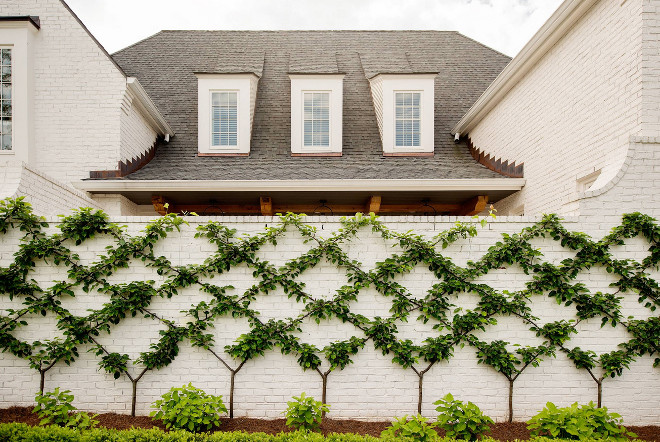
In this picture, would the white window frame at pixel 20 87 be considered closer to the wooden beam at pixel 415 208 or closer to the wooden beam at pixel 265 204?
the wooden beam at pixel 265 204

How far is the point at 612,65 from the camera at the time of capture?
5902 millimetres

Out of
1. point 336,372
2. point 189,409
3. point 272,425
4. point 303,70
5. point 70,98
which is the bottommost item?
point 272,425

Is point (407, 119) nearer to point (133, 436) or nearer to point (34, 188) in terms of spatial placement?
point (34, 188)

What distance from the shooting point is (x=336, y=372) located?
537cm

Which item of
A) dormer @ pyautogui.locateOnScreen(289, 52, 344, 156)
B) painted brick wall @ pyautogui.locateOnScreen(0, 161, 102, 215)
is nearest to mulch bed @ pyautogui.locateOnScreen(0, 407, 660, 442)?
painted brick wall @ pyautogui.locateOnScreen(0, 161, 102, 215)

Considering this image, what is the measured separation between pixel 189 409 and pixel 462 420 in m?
2.87

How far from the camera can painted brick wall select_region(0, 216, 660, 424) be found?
530 centimetres

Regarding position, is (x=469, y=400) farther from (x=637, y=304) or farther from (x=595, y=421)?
(x=637, y=304)

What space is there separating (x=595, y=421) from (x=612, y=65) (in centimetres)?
435

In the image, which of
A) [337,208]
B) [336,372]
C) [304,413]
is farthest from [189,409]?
[337,208]

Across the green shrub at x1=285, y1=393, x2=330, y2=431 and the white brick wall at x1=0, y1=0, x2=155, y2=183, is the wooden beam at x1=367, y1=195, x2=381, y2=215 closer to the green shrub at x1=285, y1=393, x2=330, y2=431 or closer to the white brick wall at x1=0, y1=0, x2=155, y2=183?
the green shrub at x1=285, y1=393, x2=330, y2=431

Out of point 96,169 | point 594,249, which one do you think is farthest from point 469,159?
point 96,169

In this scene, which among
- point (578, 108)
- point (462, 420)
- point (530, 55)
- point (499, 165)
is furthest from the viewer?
point (499, 165)

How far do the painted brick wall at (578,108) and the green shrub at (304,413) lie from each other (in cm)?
379
